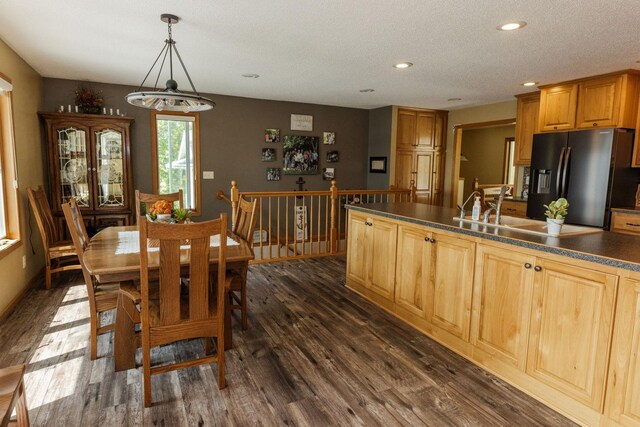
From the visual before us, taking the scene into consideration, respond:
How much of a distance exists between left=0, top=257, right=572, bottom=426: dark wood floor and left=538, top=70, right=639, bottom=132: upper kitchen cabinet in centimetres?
335

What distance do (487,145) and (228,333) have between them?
27.3 ft

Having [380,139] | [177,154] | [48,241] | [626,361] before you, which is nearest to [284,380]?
[626,361]

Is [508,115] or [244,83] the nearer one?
[244,83]

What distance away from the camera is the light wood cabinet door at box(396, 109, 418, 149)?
6812mm

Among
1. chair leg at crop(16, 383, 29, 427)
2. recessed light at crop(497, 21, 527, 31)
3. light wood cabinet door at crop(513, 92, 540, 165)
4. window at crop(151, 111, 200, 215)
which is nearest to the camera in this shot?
chair leg at crop(16, 383, 29, 427)

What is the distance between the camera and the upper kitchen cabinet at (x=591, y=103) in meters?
4.07

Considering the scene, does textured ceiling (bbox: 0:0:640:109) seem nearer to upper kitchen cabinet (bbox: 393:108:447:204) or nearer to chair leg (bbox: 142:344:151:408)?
upper kitchen cabinet (bbox: 393:108:447:204)

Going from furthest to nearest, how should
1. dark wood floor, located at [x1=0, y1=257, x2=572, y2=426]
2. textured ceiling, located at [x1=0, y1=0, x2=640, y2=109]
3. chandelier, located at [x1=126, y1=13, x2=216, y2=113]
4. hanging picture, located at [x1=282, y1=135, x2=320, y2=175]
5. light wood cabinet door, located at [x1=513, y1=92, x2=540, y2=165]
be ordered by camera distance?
hanging picture, located at [x1=282, y1=135, x2=320, y2=175] → light wood cabinet door, located at [x1=513, y1=92, x2=540, y2=165] → textured ceiling, located at [x1=0, y1=0, x2=640, y2=109] → chandelier, located at [x1=126, y1=13, x2=216, y2=113] → dark wood floor, located at [x1=0, y1=257, x2=572, y2=426]

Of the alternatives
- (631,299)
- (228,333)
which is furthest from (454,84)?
(228,333)

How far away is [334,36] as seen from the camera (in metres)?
A: 3.12

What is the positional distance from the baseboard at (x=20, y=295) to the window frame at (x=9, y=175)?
47 centimetres

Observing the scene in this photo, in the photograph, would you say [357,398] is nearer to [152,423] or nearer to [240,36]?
[152,423]

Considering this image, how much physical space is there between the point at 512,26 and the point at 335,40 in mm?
1370

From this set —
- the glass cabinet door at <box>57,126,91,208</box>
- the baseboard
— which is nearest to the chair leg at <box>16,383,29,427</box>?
the baseboard
